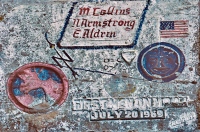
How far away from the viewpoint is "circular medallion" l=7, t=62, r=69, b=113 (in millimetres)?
4309

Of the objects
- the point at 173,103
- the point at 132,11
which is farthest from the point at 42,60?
the point at 173,103

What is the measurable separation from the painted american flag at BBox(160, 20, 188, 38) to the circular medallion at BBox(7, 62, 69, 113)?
3.55 feet

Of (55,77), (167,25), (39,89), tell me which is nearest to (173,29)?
(167,25)

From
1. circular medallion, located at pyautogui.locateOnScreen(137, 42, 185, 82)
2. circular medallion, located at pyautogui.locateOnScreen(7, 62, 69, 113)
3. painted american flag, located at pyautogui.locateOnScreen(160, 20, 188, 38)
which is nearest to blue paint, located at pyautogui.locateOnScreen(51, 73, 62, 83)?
circular medallion, located at pyautogui.locateOnScreen(7, 62, 69, 113)

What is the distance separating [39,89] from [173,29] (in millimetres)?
1445

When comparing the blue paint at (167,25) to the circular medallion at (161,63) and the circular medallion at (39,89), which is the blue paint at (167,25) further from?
the circular medallion at (39,89)

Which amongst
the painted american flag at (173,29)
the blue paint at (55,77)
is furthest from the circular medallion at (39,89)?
the painted american flag at (173,29)

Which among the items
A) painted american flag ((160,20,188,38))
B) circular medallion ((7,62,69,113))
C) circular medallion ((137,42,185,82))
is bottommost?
circular medallion ((7,62,69,113))

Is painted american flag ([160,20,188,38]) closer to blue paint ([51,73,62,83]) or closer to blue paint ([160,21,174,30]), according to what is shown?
blue paint ([160,21,174,30])

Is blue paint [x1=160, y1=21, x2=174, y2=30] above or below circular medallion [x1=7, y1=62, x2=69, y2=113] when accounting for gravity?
above

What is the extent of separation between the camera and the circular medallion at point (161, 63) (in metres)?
4.31

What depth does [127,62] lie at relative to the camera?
4.31m

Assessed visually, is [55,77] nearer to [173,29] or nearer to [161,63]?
[161,63]

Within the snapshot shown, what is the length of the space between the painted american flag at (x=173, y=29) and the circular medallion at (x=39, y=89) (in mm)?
1081
